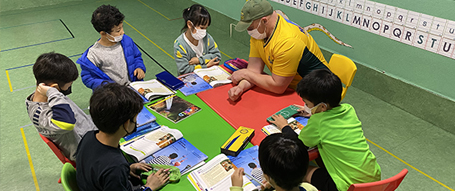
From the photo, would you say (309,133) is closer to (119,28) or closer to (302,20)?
(119,28)

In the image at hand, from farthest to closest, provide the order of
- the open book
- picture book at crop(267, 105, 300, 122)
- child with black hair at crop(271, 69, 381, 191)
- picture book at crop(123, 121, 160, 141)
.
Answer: picture book at crop(267, 105, 300, 122) → picture book at crop(123, 121, 160, 141) → the open book → child with black hair at crop(271, 69, 381, 191)

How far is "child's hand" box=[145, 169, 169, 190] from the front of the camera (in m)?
1.79

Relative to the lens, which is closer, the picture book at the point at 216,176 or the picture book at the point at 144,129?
the picture book at the point at 216,176

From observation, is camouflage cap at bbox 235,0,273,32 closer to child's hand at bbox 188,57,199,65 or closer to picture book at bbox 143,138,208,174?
child's hand at bbox 188,57,199,65

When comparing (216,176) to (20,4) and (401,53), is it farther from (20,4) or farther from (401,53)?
(20,4)

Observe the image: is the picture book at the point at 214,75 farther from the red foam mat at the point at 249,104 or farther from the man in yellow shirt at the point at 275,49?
the man in yellow shirt at the point at 275,49

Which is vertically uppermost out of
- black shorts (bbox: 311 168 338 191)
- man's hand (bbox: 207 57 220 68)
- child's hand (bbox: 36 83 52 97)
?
child's hand (bbox: 36 83 52 97)

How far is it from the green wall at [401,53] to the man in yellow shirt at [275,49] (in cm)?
164

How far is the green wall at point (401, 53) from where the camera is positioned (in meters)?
3.47

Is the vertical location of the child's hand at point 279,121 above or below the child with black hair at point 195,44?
below

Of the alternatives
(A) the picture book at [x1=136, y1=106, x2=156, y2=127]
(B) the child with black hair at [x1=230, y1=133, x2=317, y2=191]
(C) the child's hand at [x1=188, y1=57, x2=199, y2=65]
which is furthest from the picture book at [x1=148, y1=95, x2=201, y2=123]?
(B) the child with black hair at [x1=230, y1=133, x2=317, y2=191]

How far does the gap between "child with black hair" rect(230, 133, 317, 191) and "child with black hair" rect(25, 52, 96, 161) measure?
1.32 m

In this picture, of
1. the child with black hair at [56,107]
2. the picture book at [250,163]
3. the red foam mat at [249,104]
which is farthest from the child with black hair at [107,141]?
the red foam mat at [249,104]

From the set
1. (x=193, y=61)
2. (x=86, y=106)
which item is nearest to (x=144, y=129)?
(x=193, y=61)
